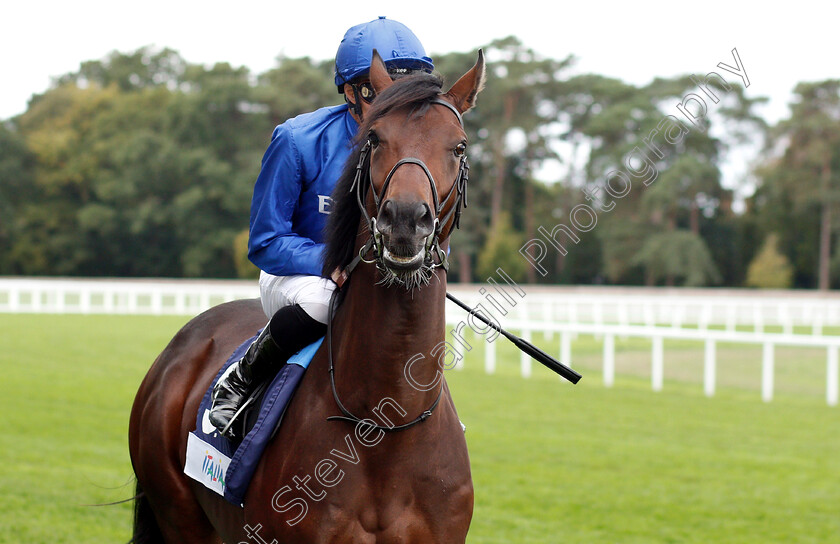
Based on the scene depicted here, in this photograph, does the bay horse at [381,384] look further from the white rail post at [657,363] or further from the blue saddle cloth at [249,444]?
the white rail post at [657,363]

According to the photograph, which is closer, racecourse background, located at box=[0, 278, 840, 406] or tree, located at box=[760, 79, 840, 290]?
racecourse background, located at box=[0, 278, 840, 406]

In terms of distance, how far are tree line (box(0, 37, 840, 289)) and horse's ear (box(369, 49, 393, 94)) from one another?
31.9 metres

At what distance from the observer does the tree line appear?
3962cm

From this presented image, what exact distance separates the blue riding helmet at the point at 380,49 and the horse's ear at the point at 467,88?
392 millimetres

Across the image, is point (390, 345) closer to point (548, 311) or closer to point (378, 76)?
point (378, 76)

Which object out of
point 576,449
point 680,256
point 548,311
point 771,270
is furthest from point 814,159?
point 576,449

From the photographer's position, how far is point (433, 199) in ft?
7.31

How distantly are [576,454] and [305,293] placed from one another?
567 centimetres

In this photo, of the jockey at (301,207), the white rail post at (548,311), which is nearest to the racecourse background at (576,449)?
the white rail post at (548,311)

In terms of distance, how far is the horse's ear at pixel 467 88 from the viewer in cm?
257

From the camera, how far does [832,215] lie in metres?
39.8

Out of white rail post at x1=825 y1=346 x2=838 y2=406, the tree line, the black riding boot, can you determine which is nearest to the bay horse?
the black riding boot

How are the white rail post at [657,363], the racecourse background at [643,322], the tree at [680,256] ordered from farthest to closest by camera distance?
the tree at [680,256] → the racecourse background at [643,322] → the white rail post at [657,363]

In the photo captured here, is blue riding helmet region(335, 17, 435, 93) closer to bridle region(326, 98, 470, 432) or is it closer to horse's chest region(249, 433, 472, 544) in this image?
bridle region(326, 98, 470, 432)
